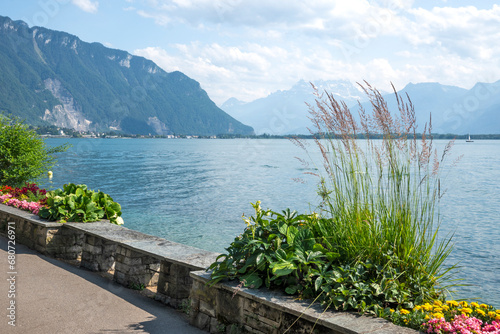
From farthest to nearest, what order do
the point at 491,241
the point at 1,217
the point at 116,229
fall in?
the point at 491,241, the point at 1,217, the point at 116,229

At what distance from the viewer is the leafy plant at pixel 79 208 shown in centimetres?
612

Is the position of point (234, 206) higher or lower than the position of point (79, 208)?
lower

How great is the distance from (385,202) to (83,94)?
16572 centimetres

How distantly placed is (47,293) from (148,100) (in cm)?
16401

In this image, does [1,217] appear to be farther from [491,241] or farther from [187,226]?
[491,241]

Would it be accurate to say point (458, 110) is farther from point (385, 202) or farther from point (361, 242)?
point (361, 242)

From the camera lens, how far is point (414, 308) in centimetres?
293

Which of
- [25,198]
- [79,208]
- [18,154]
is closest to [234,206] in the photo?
[18,154]

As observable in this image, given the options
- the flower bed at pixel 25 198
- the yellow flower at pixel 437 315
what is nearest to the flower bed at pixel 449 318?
the yellow flower at pixel 437 315

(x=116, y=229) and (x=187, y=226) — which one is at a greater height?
(x=116, y=229)

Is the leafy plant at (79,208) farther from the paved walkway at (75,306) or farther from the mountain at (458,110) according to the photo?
the mountain at (458,110)

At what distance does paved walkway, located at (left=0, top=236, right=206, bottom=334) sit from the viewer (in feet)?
12.0

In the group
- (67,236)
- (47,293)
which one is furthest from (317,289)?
(67,236)

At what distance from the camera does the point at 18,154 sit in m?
10.2
